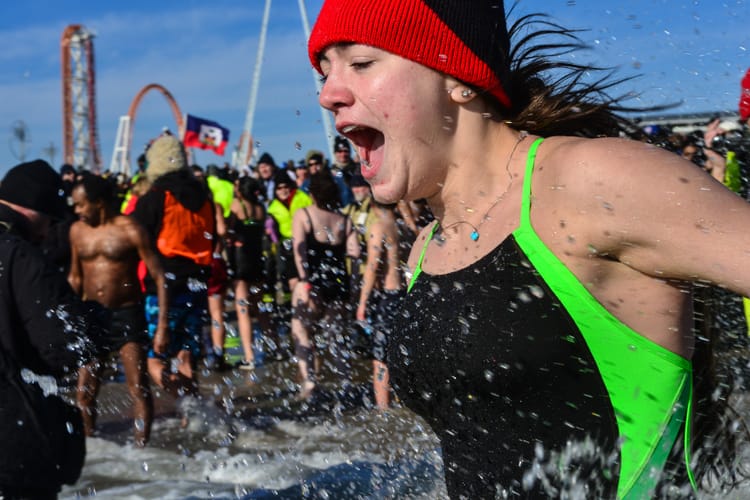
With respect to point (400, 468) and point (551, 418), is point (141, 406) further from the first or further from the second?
point (551, 418)

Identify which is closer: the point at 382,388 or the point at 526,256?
the point at 526,256

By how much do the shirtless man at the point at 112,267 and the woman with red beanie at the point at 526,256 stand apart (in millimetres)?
4761

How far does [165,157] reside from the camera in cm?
738

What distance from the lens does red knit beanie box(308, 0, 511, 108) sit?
1.94 metres

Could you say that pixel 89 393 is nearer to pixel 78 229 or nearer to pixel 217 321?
pixel 78 229

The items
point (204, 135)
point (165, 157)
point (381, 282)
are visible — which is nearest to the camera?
point (381, 282)

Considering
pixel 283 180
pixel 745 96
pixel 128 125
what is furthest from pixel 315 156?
pixel 128 125

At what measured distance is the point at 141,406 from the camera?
6.33 metres

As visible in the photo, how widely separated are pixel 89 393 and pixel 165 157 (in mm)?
2115

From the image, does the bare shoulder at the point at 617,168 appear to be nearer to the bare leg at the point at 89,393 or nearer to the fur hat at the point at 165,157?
the bare leg at the point at 89,393

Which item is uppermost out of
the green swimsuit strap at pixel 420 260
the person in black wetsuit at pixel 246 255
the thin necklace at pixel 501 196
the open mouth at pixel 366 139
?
the open mouth at pixel 366 139

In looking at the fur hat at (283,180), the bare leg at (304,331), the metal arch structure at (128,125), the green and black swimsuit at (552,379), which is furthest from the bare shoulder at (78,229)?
the metal arch structure at (128,125)

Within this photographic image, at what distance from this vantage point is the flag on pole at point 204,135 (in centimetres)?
1526

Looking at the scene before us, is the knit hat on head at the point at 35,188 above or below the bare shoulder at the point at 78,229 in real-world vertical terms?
above
